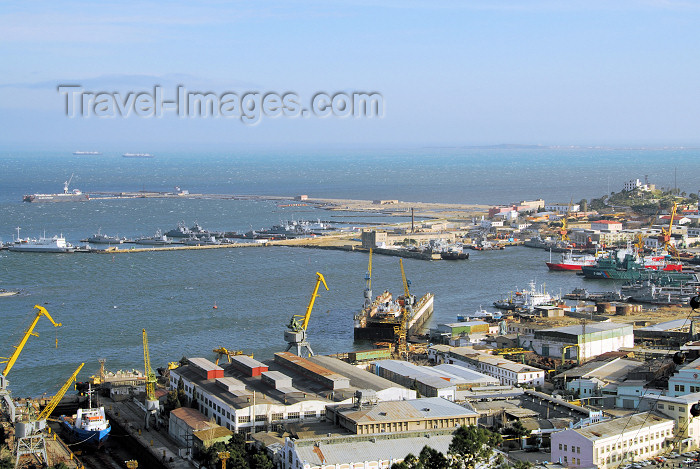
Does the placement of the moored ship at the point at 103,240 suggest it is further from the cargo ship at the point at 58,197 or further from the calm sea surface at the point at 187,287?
the cargo ship at the point at 58,197

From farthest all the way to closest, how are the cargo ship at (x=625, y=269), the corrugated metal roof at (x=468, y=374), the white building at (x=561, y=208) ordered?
1. the white building at (x=561, y=208)
2. the cargo ship at (x=625, y=269)
3. the corrugated metal roof at (x=468, y=374)

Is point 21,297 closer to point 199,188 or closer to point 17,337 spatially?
point 17,337

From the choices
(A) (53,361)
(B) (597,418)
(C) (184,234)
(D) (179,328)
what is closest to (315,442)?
(B) (597,418)

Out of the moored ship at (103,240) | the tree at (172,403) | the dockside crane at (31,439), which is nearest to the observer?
the dockside crane at (31,439)

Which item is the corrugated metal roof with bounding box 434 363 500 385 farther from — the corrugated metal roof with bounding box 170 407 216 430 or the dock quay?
the dock quay

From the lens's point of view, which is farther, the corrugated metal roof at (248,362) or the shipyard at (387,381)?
the corrugated metal roof at (248,362)

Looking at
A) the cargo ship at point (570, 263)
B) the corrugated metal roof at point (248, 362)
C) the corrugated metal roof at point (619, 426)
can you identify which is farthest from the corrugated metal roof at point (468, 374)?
the cargo ship at point (570, 263)
